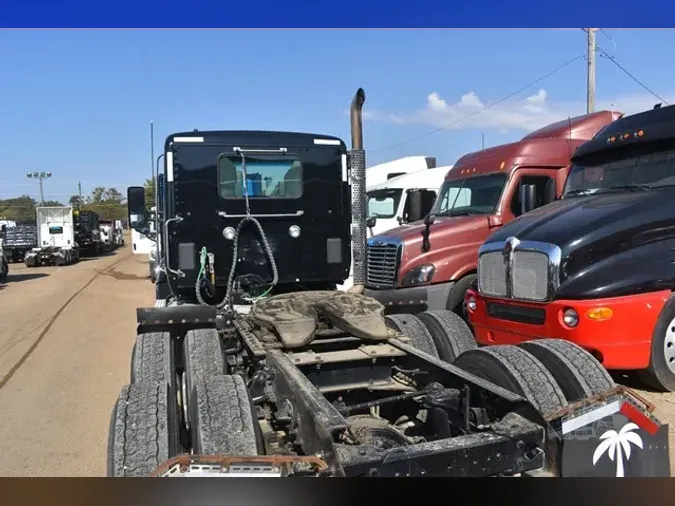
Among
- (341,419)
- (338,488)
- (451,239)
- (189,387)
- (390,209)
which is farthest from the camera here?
(390,209)

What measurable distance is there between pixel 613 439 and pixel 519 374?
0.64 meters

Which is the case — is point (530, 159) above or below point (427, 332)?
above

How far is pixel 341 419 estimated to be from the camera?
276 centimetres

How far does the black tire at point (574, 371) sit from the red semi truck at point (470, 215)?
11.9 feet

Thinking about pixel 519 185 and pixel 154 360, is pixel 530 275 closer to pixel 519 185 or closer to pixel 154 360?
pixel 519 185

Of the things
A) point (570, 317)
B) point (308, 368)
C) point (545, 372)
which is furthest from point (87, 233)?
point (545, 372)

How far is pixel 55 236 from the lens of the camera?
31.1 m

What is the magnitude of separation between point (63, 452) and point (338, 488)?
127 inches

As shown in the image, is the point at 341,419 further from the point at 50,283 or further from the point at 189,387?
the point at 50,283

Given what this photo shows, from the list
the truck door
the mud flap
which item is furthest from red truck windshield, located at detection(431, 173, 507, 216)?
the mud flap

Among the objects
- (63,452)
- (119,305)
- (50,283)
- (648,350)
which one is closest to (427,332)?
(648,350)

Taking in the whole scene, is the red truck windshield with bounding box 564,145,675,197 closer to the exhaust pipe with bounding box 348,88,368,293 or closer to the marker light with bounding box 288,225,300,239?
the exhaust pipe with bounding box 348,88,368,293

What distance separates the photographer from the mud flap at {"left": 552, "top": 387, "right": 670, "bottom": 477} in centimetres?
299

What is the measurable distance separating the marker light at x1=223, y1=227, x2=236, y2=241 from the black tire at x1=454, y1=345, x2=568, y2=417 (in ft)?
9.54
